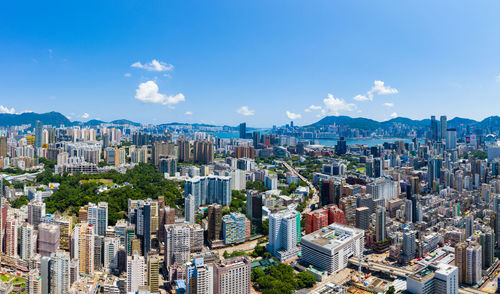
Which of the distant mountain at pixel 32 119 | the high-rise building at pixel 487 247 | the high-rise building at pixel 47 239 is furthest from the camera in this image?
the distant mountain at pixel 32 119

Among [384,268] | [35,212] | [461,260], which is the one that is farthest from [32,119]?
[461,260]

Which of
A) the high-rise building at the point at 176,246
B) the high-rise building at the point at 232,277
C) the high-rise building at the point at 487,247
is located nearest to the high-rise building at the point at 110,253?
the high-rise building at the point at 176,246

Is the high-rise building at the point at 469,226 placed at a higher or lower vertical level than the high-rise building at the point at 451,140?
lower

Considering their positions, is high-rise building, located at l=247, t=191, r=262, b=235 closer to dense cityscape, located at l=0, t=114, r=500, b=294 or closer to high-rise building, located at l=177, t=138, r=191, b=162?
dense cityscape, located at l=0, t=114, r=500, b=294

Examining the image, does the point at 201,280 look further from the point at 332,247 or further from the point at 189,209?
the point at 189,209

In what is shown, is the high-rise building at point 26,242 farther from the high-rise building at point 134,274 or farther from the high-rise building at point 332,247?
the high-rise building at point 332,247

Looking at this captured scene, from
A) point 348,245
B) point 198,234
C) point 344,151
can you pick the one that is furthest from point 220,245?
point 344,151
